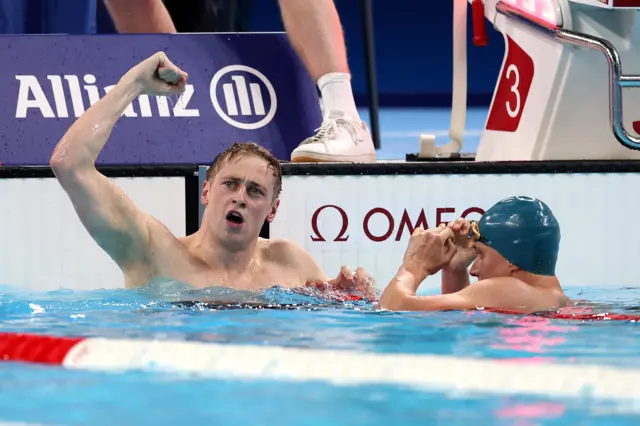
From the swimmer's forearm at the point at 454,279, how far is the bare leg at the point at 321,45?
1.30 meters

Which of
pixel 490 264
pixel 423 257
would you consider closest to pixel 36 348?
pixel 423 257

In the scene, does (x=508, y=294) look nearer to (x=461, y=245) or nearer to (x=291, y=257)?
(x=461, y=245)

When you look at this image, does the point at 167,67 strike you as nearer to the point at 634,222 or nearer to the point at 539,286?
the point at 539,286

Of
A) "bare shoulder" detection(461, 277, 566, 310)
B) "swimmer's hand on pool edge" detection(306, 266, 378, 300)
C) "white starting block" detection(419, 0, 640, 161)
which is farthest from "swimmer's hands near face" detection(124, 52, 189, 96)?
"white starting block" detection(419, 0, 640, 161)

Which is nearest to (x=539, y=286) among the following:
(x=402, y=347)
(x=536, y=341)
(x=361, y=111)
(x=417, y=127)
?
(x=536, y=341)

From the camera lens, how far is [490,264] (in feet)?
12.2

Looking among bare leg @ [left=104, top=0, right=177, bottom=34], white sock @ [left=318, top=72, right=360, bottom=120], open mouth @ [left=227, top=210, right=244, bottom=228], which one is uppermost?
bare leg @ [left=104, top=0, right=177, bottom=34]

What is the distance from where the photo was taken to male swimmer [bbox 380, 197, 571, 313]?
11.8 ft

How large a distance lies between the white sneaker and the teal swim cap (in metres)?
1.25

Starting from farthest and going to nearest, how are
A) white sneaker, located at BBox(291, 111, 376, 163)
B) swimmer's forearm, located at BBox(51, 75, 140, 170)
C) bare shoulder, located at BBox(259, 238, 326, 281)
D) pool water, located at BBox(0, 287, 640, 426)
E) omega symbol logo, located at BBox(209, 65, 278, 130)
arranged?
omega symbol logo, located at BBox(209, 65, 278, 130) → white sneaker, located at BBox(291, 111, 376, 163) → bare shoulder, located at BBox(259, 238, 326, 281) → swimmer's forearm, located at BBox(51, 75, 140, 170) → pool water, located at BBox(0, 287, 640, 426)

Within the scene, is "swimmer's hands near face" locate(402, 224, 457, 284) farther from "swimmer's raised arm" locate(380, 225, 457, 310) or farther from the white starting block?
the white starting block

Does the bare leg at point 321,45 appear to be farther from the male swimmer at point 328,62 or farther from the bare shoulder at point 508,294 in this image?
the bare shoulder at point 508,294

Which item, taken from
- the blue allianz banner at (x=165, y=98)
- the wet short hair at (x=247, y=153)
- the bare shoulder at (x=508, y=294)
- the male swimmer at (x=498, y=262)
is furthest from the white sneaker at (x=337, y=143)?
the bare shoulder at (x=508, y=294)

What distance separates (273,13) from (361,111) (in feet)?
7.97
